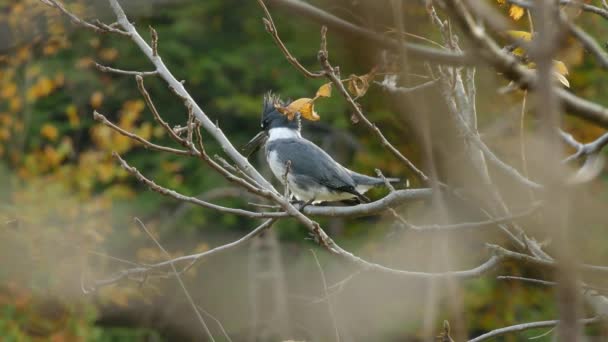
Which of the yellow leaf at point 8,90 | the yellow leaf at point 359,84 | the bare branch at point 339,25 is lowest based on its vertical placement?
the bare branch at point 339,25

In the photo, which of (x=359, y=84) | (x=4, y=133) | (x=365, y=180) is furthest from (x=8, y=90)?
(x=359, y=84)

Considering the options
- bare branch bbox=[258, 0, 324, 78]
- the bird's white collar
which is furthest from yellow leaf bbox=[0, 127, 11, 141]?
bare branch bbox=[258, 0, 324, 78]

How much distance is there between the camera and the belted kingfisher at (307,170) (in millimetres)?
4234

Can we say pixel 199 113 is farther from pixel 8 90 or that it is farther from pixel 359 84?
pixel 8 90

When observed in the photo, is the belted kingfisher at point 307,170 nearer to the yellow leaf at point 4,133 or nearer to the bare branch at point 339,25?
the bare branch at point 339,25

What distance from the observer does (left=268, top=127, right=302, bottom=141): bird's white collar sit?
4.77 m

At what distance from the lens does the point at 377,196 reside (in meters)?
4.38

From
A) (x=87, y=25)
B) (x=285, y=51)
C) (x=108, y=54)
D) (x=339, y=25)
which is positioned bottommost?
(x=339, y=25)

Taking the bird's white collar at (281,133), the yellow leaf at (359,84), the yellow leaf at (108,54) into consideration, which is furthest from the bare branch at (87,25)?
the yellow leaf at (108,54)

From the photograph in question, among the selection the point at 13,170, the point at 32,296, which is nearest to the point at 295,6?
the point at 32,296

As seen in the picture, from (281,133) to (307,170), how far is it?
1.71ft

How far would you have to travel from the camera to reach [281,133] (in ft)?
15.9

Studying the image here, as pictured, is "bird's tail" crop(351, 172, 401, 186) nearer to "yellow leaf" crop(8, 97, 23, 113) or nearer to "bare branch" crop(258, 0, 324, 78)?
"bare branch" crop(258, 0, 324, 78)

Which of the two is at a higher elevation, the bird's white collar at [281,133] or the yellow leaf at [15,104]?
the yellow leaf at [15,104]
